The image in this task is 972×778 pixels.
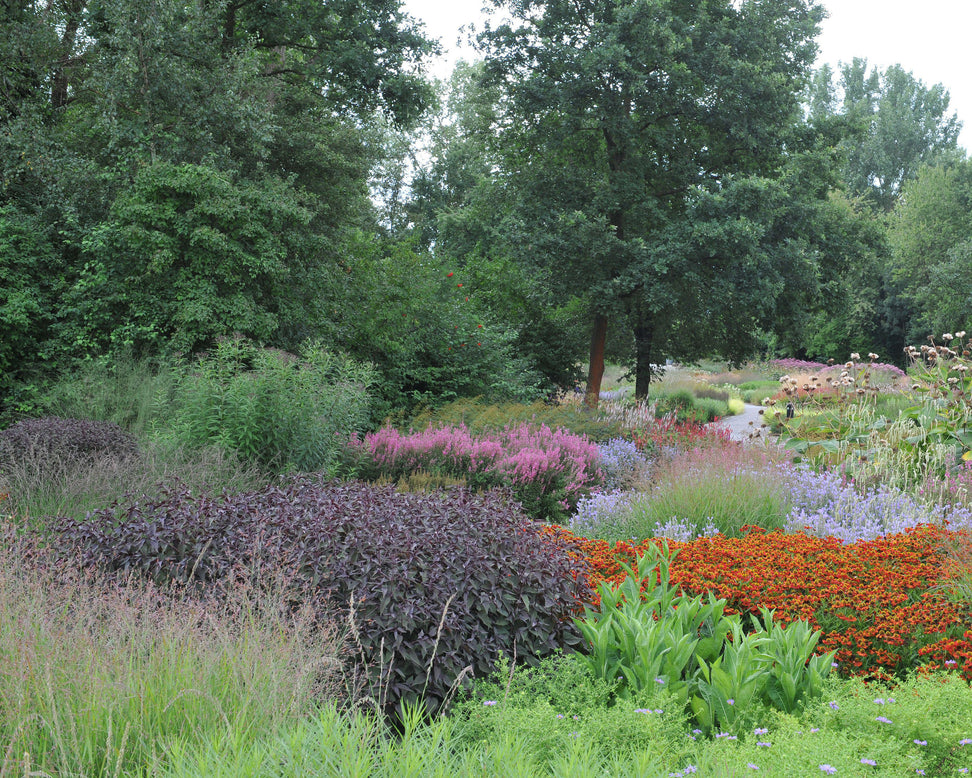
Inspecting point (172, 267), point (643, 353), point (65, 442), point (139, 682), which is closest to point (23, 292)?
point (172, 267)

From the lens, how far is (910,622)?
3.84 metres

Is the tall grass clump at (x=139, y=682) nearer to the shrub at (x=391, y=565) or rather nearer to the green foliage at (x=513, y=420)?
the shrub at (x=391, y=565)

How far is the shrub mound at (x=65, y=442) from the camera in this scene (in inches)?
270

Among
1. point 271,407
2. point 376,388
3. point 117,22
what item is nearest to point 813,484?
point 271,407

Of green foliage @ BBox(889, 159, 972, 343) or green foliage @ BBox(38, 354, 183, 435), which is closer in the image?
green foliage @ BBox(38, 354, 183, 435)

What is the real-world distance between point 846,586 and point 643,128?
46.9 ft

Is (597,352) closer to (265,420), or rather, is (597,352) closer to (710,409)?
(710,409)

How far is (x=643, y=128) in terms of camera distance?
54.9 feet

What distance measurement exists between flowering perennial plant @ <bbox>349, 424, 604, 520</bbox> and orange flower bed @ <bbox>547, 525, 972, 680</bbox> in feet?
8.19

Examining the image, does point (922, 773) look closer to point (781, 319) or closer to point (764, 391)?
point (781, 319)

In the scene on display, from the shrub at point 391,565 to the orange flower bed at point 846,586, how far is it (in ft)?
2.11

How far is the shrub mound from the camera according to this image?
687cm

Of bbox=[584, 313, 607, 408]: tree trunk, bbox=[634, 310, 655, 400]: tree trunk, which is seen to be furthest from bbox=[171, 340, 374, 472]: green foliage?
bbox=[634, 310, 655, 400]: tree trunk

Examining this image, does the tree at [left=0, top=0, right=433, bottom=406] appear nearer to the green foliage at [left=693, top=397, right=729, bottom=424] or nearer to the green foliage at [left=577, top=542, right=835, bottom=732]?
the green foliage at [left=577, top=542, right=835, bottom=732]
